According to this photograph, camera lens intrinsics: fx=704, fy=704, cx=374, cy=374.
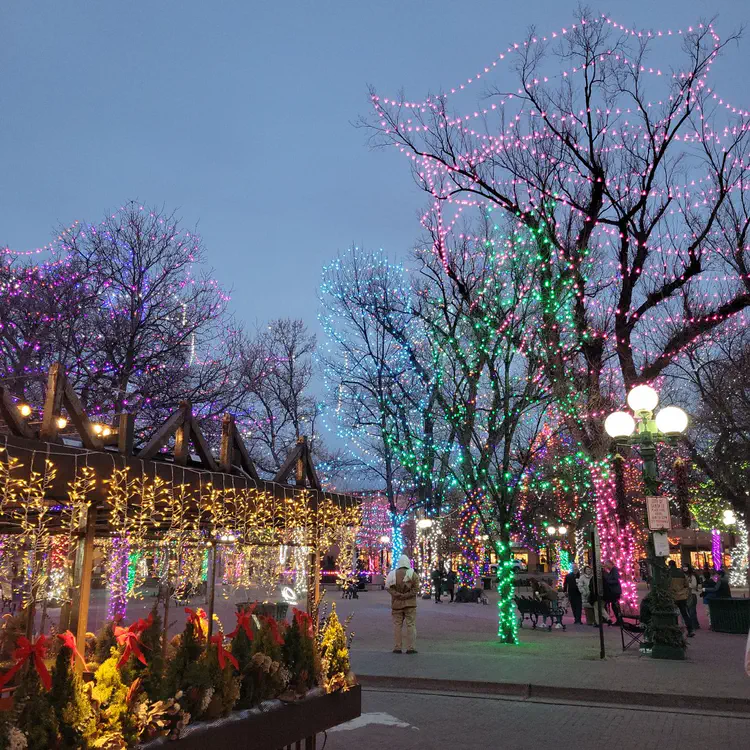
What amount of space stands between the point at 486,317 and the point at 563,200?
5.42 metres

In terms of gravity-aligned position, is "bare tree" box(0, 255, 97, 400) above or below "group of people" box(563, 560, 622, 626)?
above

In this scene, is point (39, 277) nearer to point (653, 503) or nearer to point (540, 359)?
point (540, 359)

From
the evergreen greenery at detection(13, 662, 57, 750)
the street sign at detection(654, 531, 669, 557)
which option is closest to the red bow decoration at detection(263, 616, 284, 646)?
the evergreen greenery at detection(13, 662, 57, 750)

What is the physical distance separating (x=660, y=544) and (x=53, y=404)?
9804 mm

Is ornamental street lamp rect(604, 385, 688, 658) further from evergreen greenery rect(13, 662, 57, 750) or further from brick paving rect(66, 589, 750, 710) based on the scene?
evergreen greenery rect(13, 662, 57, 750)

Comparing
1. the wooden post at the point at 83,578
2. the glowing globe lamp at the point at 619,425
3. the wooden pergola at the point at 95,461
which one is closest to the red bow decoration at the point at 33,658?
the wooden pergola at the point at 95,461

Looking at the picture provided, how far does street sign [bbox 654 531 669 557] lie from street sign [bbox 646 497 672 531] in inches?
6.7

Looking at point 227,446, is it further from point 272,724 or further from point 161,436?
point 272,724

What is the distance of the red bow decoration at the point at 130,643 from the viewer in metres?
4.55

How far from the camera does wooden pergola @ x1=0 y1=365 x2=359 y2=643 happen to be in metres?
5.81

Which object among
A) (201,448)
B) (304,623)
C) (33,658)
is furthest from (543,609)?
(33,658)

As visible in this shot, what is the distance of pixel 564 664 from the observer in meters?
11.5

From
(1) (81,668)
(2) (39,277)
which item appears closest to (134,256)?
(2) (39,277)

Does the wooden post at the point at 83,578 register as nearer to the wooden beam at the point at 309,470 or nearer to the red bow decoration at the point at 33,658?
the red bow decoration at the point at 33,658
